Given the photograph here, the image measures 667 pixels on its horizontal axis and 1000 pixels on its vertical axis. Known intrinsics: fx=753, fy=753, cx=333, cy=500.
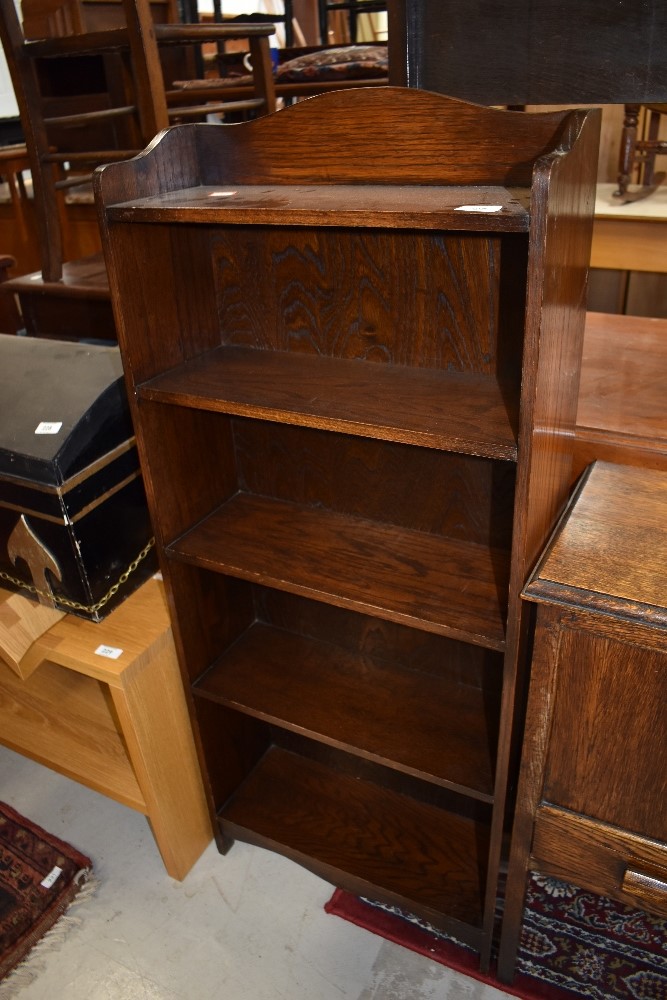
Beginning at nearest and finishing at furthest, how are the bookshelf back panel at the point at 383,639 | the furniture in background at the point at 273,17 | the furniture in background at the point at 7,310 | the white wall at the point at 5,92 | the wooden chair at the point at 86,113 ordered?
the bookshelf back panel at the point at 383,639, the wooden chair at the point at 86,113, the furniture in background at the point at 7,310, the furniture in background at the point at 273,17, the white wall at the point at 5,92

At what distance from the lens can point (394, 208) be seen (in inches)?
35.6

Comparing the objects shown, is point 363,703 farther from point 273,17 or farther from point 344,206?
point 273,17

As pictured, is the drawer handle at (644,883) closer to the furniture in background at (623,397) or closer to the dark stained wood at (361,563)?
the dark stained wood at (361,563)

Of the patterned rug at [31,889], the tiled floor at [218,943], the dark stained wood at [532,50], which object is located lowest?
the tiled floor at [218,943]

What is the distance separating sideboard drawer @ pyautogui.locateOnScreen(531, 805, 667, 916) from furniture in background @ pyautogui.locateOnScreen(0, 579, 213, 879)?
0.74 meters

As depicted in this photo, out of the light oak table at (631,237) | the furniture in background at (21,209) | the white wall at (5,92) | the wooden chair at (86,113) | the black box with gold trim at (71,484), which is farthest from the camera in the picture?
the white wall at (5,92)

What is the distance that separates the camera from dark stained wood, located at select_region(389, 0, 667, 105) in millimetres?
1104

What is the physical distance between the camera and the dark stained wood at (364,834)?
1.49m

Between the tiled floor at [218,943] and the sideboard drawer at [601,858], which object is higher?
the sideboard drawer at [601,858]

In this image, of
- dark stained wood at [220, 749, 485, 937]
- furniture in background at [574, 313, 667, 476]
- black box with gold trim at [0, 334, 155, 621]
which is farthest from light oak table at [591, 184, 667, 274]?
dark stained wood at [220, 749, 485, 937]

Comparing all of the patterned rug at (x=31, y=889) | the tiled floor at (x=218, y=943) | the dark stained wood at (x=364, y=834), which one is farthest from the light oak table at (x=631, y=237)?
the patterned rug at (x=31, y=889)

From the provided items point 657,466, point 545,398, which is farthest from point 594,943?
point 545,398

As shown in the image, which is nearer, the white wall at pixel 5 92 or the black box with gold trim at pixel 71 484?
the black box with gold trim at pixel 71 484

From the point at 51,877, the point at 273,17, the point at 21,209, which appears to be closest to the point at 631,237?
the point at 273,17
